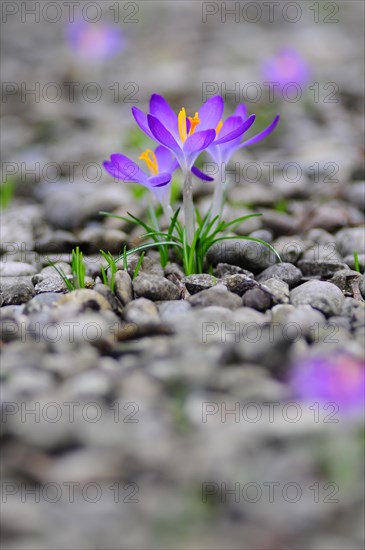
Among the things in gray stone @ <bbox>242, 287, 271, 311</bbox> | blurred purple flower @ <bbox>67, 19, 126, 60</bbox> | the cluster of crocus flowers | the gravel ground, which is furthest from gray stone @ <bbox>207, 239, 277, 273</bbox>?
blurred purple flower @ <bbox>67, 19, 126, 60</bbox>

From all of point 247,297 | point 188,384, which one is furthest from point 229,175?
point 188,384

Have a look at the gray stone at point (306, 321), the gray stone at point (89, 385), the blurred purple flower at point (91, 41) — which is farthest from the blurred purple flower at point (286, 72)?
the gray stone at point (89, 385)

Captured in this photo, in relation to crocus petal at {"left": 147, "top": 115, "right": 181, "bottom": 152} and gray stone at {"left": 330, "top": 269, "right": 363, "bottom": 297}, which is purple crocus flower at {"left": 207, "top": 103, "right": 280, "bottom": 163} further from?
gray stone at {"left": 330, "top": 269, "right": 363, "bottom": 297}

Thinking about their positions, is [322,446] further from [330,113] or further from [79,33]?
[79,33]

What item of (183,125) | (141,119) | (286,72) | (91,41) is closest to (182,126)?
(183,125)

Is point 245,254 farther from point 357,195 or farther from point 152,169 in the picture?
point 357,195

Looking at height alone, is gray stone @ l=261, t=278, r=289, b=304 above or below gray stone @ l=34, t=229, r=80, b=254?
below
